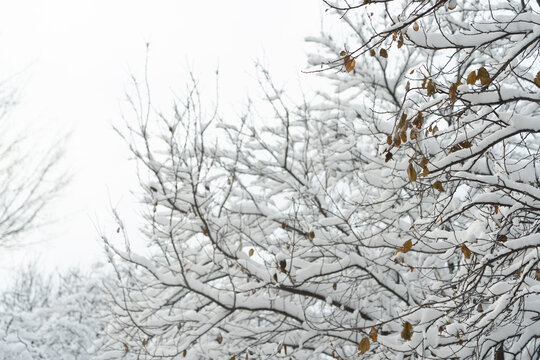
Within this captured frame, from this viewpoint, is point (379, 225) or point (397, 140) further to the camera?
point (379, 225)

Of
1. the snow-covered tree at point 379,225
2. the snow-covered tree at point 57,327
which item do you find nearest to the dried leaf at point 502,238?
the snow-covered tree at point 379,225

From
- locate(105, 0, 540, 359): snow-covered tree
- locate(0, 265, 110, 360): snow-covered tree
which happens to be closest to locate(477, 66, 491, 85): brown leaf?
locate(105, 0, 540, 359): snow-covered tree

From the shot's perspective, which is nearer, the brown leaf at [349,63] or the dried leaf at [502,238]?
the brown leaf at [349,63]

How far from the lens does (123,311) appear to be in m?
4.86

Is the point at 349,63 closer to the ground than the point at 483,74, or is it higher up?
higher up

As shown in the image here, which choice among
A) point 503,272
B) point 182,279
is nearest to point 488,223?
point 503,272

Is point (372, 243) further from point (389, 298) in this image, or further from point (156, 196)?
point (156, 196)

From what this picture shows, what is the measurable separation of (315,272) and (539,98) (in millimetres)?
2449

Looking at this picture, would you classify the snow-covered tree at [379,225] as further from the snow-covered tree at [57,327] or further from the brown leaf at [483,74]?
the snow-covered tree at [57,327]

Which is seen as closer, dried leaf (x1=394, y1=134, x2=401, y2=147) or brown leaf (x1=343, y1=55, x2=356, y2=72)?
dried leaf (x1=394, y1=134, x2=401, y2=147)

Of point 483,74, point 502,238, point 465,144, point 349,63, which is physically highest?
point 349,63

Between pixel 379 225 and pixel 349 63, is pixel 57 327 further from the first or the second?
pixel 349 63

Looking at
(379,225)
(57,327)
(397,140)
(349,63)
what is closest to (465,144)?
(397,140)

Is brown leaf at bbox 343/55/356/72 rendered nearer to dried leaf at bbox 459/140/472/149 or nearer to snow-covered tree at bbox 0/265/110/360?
dried leaf at bbox 459/140/472/149
